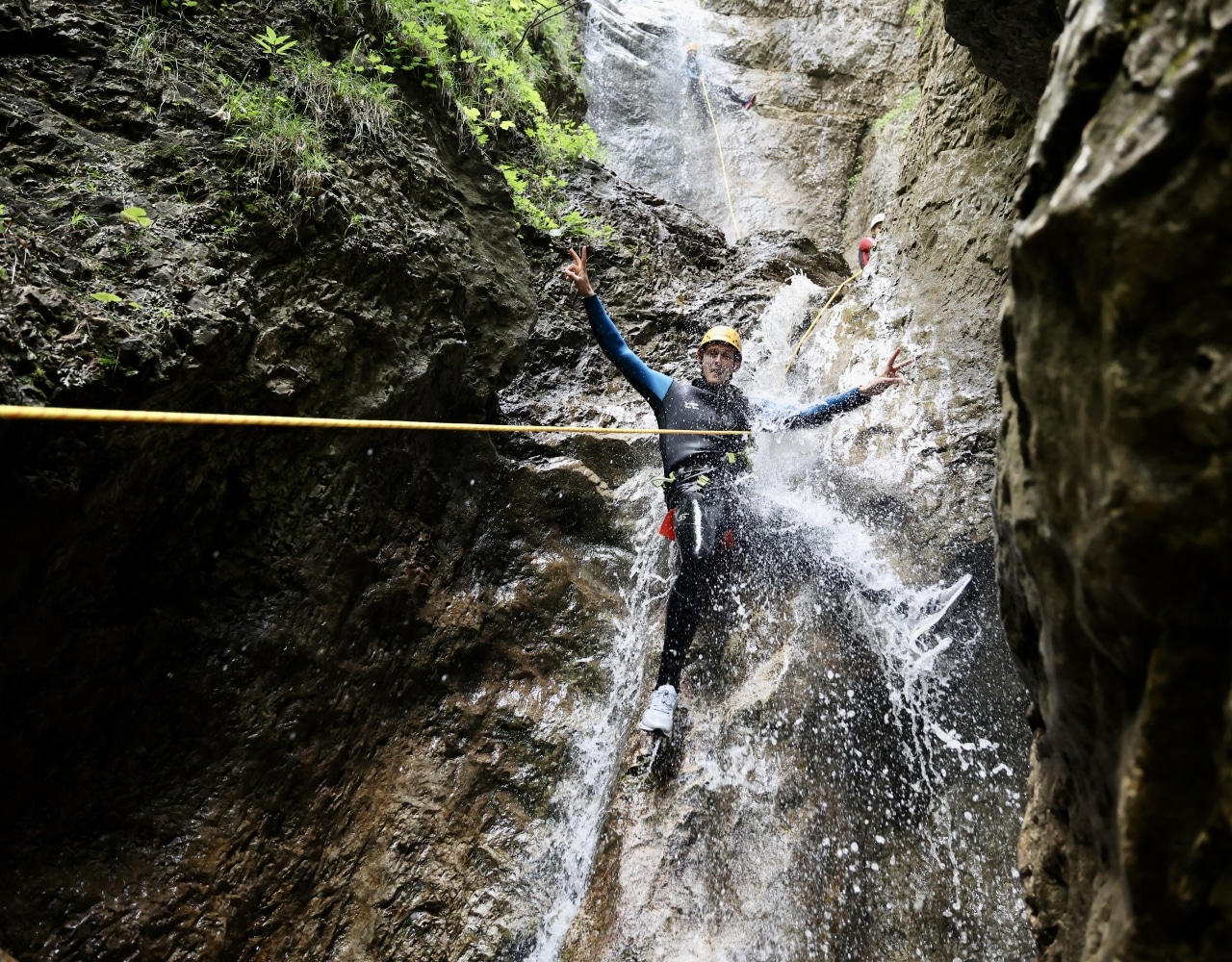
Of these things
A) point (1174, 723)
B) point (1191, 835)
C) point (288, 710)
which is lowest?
point (288, 710)

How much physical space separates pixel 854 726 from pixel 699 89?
12.3 m

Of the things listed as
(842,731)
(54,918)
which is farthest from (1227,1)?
(54,918)

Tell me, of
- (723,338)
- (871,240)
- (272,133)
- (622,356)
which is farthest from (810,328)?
(272,133)

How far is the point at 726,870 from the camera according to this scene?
3400mm

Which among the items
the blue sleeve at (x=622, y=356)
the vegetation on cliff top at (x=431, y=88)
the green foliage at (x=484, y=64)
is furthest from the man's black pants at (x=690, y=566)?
the green foliage at (x=484, y=64)

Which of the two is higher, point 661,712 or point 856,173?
point 856,173

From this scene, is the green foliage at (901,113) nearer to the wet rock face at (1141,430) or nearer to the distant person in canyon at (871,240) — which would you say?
the distant person in canyon at (871,240)

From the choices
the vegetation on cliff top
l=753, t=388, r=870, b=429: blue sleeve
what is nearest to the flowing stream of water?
l=753, t=388, r=870, b=429: blue sleeve

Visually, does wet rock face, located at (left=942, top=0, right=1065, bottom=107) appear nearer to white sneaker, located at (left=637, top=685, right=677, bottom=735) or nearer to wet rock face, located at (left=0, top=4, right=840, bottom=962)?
wet rock face, located at (left=0, top=4, right=840, bottom=962)

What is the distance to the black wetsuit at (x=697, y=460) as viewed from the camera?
12.9ft

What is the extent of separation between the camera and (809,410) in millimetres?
4500

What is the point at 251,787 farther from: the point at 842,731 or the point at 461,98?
the point at 461,98

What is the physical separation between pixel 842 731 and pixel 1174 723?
2.79 metres

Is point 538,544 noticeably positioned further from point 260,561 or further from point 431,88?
point 431,88
